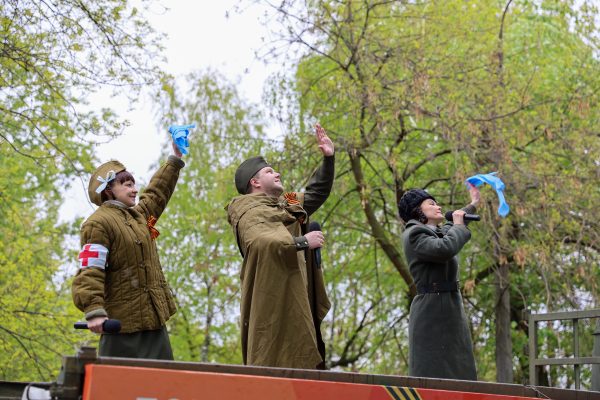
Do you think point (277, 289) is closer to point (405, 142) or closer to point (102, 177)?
point (102, 177)

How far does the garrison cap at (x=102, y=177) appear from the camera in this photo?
17.3ft

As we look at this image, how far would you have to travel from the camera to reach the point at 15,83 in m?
10.2

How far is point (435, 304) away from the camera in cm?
566

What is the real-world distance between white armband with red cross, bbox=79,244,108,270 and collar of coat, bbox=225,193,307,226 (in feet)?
2.80

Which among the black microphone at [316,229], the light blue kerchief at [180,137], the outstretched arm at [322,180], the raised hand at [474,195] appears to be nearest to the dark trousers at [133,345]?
the black microphone at [316,229]

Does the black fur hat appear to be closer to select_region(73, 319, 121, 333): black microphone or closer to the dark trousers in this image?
the dark trousers

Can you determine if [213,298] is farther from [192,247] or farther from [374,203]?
[374,203]

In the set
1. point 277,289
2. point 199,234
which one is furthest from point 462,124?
point 199,234

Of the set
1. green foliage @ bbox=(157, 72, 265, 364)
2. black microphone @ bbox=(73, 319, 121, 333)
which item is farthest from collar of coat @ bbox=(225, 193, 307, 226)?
green foliage @ bbox=(157, 72, 265, 364)

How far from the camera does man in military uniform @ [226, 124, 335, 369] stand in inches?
205

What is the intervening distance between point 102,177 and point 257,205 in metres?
0.86

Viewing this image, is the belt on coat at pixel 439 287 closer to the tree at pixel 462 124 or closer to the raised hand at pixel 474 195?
the raised hand at pixel 474 195

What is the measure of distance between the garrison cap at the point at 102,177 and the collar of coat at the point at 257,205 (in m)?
0.66

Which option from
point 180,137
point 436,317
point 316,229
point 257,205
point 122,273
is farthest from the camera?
point 180,137
